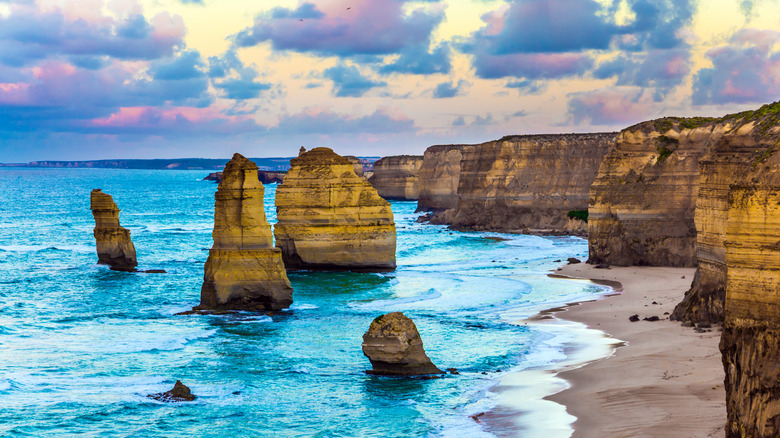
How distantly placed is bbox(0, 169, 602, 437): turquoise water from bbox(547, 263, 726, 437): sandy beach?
229cm

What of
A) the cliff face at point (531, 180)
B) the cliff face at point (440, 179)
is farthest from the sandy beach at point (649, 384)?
the cliff face at point (440, 179)

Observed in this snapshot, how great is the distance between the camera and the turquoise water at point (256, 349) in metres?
19.8

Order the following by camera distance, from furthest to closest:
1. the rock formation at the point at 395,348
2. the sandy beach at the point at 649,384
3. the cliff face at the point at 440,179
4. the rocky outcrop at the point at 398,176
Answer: the rocky outcrop at the point at 398,176 → the cliff face at the point at 440,179 → the rock formation at the point at 395,348 → the sandy beach at the point at 649,384

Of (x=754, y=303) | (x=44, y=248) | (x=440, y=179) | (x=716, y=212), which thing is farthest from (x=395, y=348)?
(x=440, y=179)

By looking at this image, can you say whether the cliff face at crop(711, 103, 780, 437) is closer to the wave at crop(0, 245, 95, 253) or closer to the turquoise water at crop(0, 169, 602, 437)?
the turquoise water at crop(0, 169, 602, 437)

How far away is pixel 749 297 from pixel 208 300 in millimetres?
24033

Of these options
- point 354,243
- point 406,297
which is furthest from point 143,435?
point 354,243

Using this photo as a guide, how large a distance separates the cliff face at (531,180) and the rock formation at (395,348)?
200 ft

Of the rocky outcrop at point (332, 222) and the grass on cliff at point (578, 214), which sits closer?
the rocky outcrop at point (332, 222)

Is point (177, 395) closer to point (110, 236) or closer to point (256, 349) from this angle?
point (256, 349)

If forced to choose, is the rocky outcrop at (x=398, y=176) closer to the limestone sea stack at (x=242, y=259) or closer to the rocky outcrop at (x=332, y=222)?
the rocky outcrop at (x=332, y=222)

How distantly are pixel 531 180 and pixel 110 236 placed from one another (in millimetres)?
47315

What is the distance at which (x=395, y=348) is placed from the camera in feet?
74.6

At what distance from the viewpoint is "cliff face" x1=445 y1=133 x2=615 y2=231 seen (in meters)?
84.1
